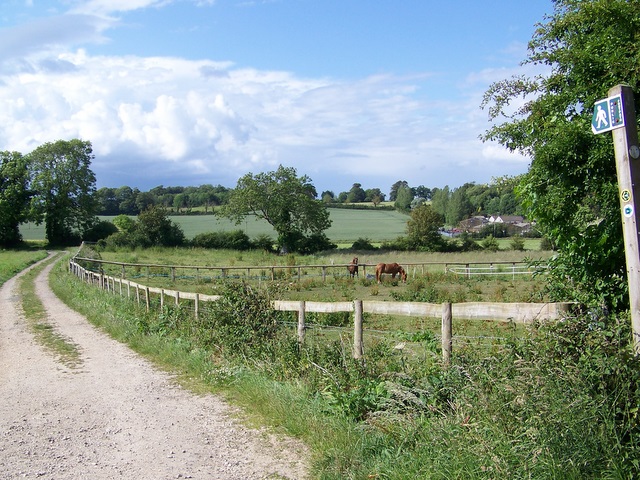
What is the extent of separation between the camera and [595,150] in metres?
7.80

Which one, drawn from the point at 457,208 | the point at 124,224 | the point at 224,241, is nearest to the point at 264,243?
the point at 224,241

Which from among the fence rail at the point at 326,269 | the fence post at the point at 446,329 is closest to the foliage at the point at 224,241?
the fence rail at the point at 326,269

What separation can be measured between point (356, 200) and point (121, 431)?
13631 cm

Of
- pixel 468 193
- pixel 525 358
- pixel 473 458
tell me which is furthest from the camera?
pixel 468 193

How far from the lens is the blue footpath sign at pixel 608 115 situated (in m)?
3.84

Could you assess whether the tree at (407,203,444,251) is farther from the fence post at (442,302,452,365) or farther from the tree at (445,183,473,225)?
the fence post at (442,302,452,365)

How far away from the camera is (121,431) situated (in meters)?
6.19

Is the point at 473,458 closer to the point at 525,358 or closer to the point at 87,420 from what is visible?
the point at 525,358

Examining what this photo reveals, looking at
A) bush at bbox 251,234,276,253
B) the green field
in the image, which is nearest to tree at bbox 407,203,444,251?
the green field

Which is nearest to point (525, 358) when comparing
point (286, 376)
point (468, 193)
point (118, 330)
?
point (286, 376)

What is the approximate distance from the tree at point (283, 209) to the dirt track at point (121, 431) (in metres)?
59.9

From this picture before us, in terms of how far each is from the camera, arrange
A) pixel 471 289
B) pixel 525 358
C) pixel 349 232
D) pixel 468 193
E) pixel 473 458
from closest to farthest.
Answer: pixel 473 458 < pixel 525 358 < pixel 471 289 < pixel 349 232 < pixel 468 193

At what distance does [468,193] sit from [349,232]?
136 ft

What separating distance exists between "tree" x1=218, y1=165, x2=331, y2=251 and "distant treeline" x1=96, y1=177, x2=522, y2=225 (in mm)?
23663
